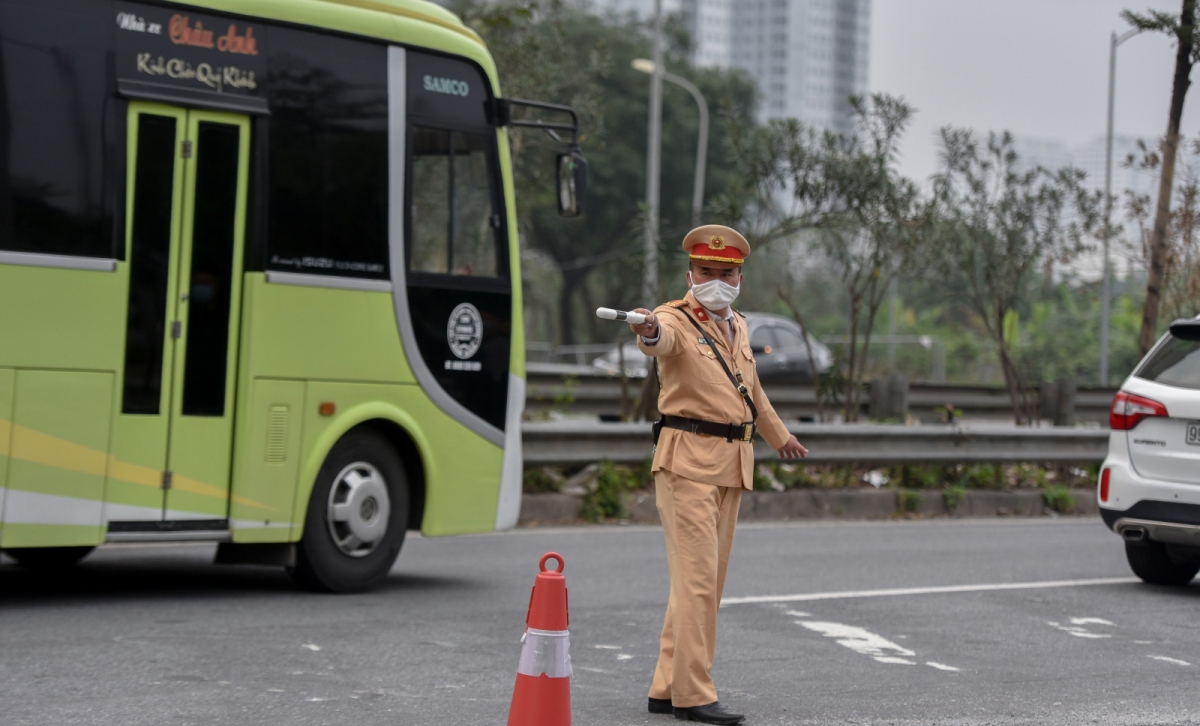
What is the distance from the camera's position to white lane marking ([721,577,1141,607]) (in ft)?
28.9

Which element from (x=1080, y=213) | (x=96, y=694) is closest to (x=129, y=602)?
(x=96, y=694)

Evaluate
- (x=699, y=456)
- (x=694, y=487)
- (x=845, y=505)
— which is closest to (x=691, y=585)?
(x=694, y=487)

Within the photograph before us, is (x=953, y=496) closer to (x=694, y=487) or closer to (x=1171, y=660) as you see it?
(x=1171, y=660)

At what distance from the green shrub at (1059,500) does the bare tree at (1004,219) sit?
7.71 feet

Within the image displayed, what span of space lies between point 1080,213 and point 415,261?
10.9 metres

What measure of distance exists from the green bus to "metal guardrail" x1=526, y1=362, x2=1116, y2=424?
7.42m

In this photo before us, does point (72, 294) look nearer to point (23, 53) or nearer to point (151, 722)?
point (23, 53)

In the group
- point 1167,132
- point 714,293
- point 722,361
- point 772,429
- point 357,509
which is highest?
point 1167,132

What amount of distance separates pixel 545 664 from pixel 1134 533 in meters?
5.49

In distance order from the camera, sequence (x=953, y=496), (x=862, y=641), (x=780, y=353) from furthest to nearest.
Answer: (x=780, y=353), (x=953, y=496), (x=862, y=641)

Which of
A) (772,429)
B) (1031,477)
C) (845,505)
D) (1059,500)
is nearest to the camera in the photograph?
(772,429)

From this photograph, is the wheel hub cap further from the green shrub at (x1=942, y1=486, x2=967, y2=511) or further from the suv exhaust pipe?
the green shrub at (x1=942, y1=486, x2=967, y2=511)

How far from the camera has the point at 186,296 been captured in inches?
322

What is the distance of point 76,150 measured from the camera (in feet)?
25.8
